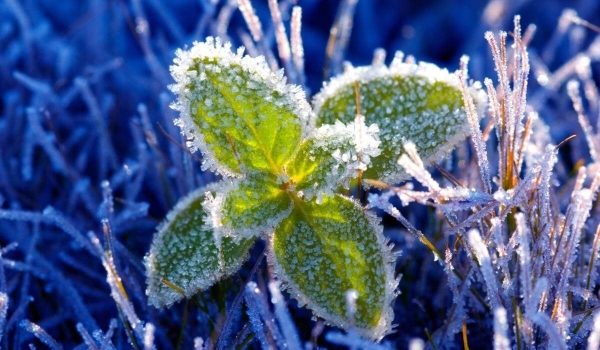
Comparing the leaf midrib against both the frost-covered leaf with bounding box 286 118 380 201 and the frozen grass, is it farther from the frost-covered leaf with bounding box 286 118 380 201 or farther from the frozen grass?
the frozen grass

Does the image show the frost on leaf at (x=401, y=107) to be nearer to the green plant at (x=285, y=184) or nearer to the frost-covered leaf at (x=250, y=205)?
the green plant at (x=285, y=184)

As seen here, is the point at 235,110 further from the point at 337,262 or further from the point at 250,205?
the point at 337,262

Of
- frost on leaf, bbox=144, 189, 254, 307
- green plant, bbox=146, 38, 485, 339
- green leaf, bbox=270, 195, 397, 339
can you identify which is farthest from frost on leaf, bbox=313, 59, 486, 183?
frost on leaf, bbox=144, 189, 254, 307

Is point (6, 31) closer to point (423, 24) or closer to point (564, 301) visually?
point (423, 24)

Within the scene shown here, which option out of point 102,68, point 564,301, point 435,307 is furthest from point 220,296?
point 102,68

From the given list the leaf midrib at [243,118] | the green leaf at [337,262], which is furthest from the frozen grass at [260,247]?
the leaf midrib at [243,118]

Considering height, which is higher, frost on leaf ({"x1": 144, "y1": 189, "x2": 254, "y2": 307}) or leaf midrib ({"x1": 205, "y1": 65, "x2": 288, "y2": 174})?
leaf midrib ({"x1": 205, "y1": 65, "x2": 288, "y2": 174})
